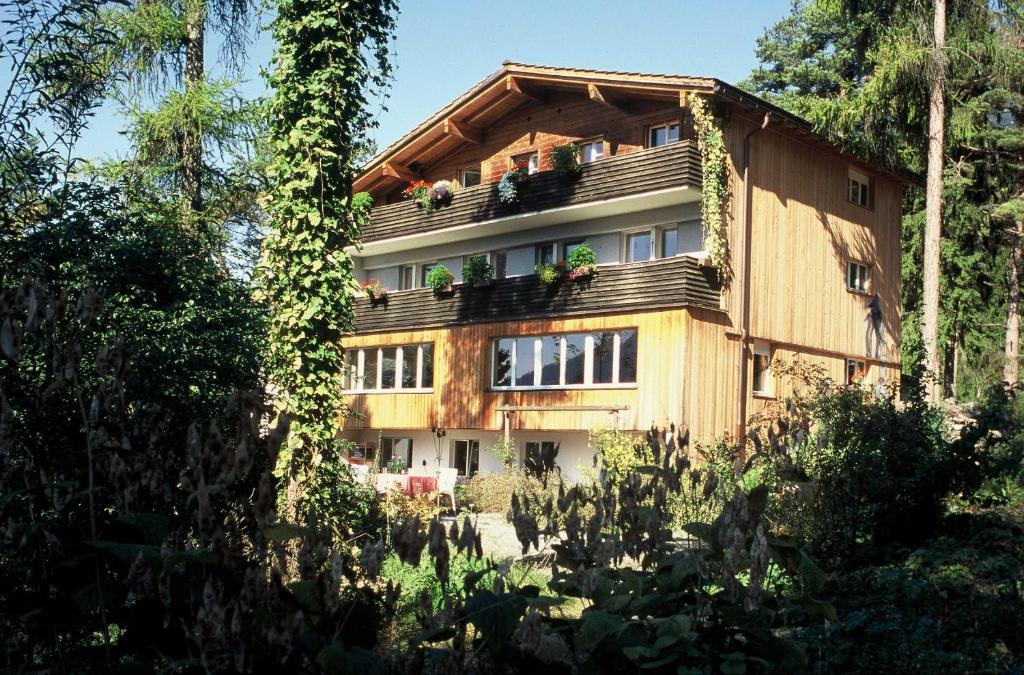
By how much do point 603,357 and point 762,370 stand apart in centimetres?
414

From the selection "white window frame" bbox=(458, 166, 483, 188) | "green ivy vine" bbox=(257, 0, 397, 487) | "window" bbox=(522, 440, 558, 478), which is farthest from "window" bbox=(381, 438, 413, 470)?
"window" bbox=(522, 440, 558, 478)

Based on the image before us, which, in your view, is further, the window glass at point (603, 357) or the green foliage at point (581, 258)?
the green foliage at point (581, 258)

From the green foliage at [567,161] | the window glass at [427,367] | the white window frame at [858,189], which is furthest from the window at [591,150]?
the white window frame at [858,189]

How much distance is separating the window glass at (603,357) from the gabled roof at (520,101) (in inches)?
232

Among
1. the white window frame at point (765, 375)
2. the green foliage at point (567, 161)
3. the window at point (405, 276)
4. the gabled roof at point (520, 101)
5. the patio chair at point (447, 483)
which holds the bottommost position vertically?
the patio chair at point (447, 483)

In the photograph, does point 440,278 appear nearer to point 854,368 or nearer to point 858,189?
point 854,368

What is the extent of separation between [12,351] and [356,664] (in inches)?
48.4

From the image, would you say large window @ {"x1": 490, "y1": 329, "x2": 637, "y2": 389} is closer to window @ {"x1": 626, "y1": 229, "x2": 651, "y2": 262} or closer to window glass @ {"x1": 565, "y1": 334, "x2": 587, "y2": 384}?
window glass @ {"x1": 565, "y1": 334, "x2": 587, "y2": 384}

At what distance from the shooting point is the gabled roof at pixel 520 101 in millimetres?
25312

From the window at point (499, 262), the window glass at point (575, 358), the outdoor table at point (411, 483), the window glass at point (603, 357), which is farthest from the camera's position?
the window at point (499, 262)

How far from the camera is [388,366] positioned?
32.6m

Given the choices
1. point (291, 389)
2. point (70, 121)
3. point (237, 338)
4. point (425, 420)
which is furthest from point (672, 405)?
point (70, 121)

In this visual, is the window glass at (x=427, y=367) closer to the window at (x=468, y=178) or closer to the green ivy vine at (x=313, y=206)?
the window at (x=468, y=178)

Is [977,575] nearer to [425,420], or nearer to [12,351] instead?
[12,351]
